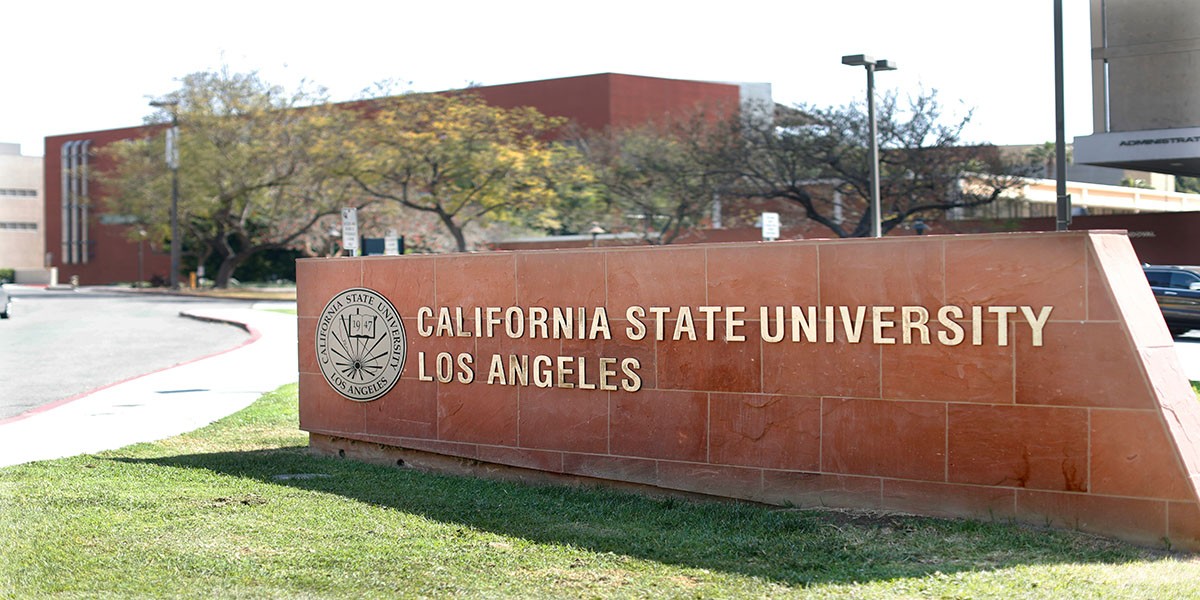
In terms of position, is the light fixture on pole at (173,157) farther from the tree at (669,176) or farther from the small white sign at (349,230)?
the small white sign at (349,230)

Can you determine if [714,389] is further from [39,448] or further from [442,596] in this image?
[39,448]

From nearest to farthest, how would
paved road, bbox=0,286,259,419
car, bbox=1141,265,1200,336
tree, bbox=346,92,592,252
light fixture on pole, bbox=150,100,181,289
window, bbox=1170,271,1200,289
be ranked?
paved road, bbox=0,286,259,419, car, bbox=1141,265,1200,336, window, bbox=1170,271,1200,289, tree, bbox=346,92,592,252, light fixture on pole, bbox=150,100,181,289

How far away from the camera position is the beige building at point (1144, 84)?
945 inches

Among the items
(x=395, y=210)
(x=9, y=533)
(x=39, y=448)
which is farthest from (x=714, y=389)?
(x=395, y=210)

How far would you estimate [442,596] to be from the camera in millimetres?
5969

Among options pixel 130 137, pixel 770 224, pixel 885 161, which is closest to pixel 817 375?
pixel 770 224

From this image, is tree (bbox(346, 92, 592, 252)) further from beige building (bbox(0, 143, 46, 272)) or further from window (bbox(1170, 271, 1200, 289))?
beige building (bbox(0, 143, 46, 272))

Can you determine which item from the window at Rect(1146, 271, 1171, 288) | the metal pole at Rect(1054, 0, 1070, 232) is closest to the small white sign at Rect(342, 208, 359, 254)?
the metal pole at Rect(1054, 0, 1070, 232)

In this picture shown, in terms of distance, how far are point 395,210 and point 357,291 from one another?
49143mm

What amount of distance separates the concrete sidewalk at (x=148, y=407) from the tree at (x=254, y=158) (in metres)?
35.0

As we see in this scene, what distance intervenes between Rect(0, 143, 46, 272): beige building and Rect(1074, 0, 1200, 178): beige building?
93.8 m

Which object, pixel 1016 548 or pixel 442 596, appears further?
pixel 1016 548

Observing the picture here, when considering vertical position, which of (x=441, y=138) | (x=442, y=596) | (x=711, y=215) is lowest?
(x=442, y=596)

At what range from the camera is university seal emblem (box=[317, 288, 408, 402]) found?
10570mm
